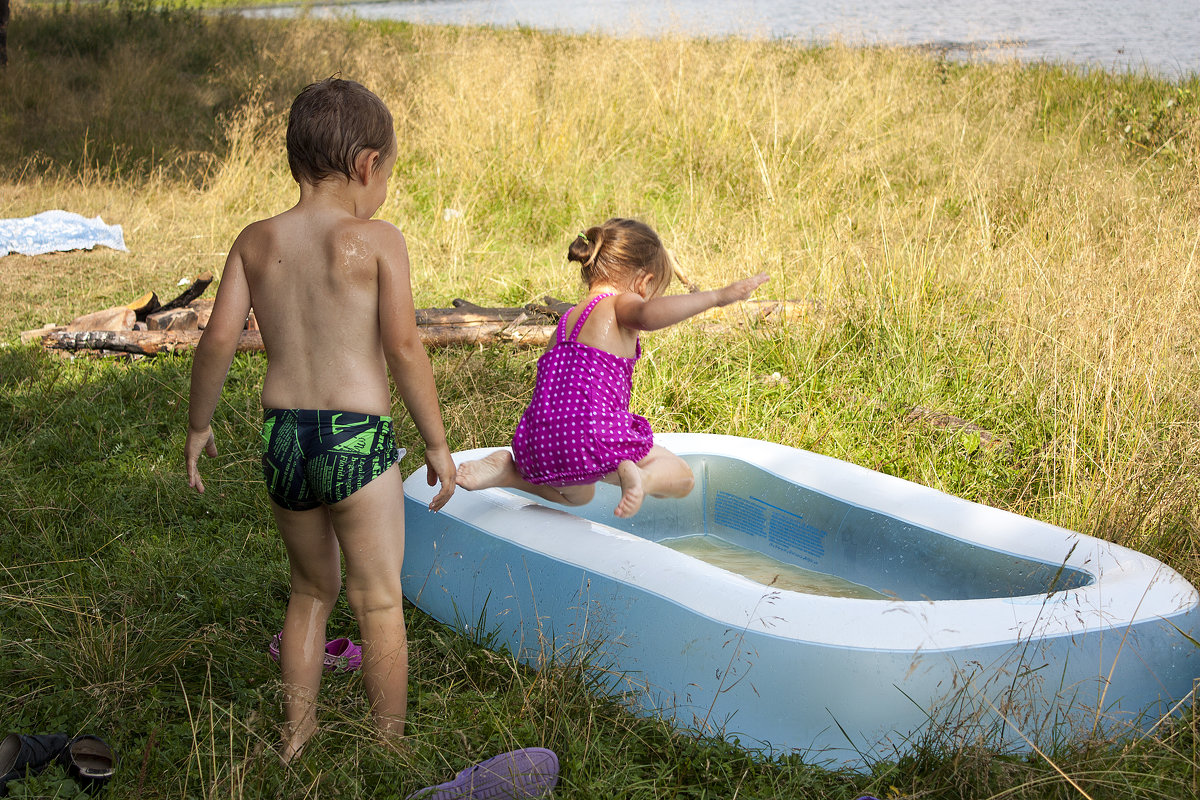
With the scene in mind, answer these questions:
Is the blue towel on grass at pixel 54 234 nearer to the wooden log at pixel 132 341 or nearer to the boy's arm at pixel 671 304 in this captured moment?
the wooden log at pixel 132 341

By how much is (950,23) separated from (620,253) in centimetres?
1536

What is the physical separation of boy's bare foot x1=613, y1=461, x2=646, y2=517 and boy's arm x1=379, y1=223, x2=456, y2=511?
0.85 meters

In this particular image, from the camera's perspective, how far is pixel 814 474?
3064 millimetres

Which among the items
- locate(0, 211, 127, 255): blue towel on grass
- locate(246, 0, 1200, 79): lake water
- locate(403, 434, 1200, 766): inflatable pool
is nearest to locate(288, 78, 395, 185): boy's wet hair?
locate(403, 434, 1200, 766): inflatable pool

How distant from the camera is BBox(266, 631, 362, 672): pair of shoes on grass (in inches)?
93.4

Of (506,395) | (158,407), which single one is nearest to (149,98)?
(158,407)

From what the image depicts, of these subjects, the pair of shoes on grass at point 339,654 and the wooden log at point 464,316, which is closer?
the pair of shoes on grass at point 339,654

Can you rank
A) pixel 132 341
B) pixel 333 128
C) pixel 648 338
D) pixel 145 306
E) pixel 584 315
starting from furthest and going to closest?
pixel 145 306
pixel 132 341
pixel 648 338
pixel 584 315
pixel 333 128

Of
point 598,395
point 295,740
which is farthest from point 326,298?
point 598,395

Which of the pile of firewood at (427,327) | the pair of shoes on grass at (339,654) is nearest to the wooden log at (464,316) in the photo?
the pile of firewood at (427,327)

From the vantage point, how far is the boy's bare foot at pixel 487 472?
2.74 meters

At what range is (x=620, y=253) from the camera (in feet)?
9.14

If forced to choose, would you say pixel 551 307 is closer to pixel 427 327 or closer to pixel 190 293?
pixel 427 327

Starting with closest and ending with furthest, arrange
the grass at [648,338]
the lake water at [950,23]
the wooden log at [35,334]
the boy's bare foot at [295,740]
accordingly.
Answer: the boy's bare foot at [295,740] → the grass at [648,338] → the wooden log at [35,334] → the lake water at [950,23]
